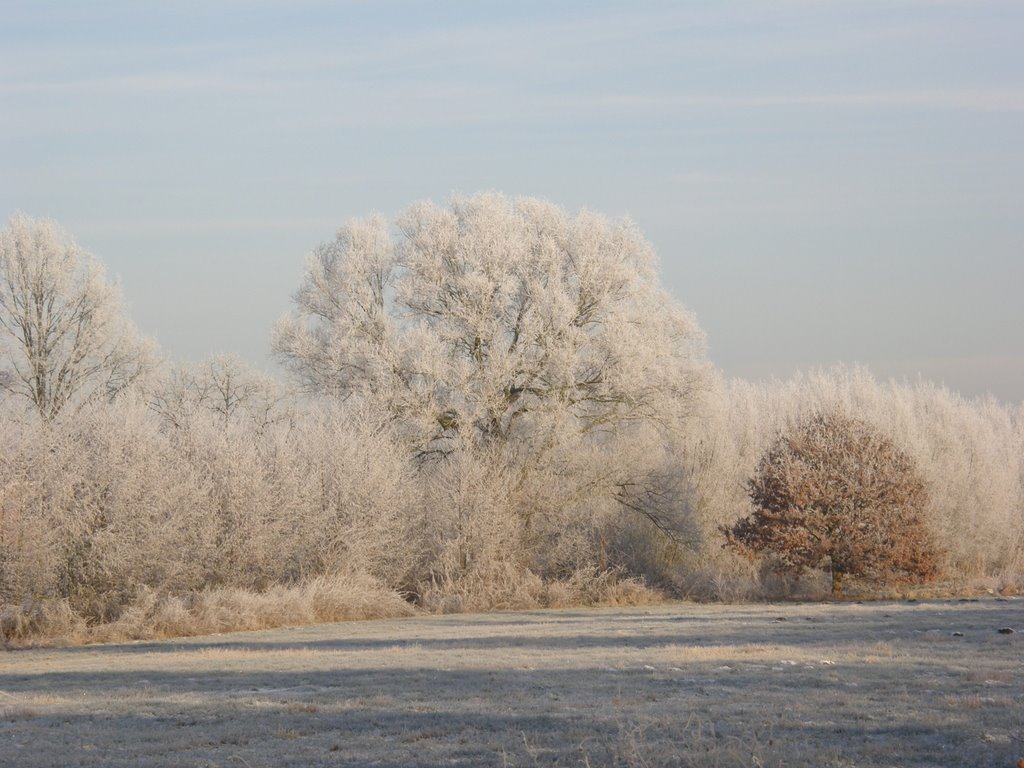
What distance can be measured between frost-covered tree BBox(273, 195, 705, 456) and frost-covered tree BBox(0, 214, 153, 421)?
34.5 feet

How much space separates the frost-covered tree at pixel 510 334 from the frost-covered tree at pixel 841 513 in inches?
216

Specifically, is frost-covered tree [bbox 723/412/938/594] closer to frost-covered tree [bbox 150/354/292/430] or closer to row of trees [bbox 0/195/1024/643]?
row of trees [bbox 0/195/1024/643]

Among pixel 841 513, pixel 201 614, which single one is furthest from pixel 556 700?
pixel 841 513

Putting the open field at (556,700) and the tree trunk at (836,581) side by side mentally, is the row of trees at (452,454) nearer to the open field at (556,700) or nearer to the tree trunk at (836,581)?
the tree trunk at (836,581)

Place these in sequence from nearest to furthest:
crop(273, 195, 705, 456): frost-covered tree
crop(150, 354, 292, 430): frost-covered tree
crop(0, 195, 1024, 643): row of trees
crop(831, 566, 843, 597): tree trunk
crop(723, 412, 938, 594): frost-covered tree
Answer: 1. crop(0, 195, 1024, 643): row of trees
2. crop(723, 412, 938, 594): frost-covered tree
3. crop(831, 566, 843, 597): tree trunk
4. crop(273, 195, 705, 456): frost-covered tree
5. crop(150, 354, 292, 430): frost-covered tree

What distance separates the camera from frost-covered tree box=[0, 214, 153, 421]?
149 feet

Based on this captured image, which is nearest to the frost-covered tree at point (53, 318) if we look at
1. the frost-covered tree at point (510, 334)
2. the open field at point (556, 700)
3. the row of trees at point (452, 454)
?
the row of trees at point (452, 454)

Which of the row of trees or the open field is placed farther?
the row of trees

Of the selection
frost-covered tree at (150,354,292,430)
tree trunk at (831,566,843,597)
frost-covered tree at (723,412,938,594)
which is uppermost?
frost-covered tree at (150,354,292,430)

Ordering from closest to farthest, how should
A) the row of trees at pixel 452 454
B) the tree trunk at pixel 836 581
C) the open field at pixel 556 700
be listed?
1. the open field at pixel 556 700
2. the row of trees at pixel 452 454
3. the tree trunk at pixel 836 581

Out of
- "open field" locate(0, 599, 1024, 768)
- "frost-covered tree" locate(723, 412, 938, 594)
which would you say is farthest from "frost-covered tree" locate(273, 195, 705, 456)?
"open field" locate(0, 599, 1024, 768)

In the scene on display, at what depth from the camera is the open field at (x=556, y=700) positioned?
32.0ft

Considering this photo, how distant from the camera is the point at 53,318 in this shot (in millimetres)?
46469

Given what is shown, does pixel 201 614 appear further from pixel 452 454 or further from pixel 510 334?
pixel 510 334
